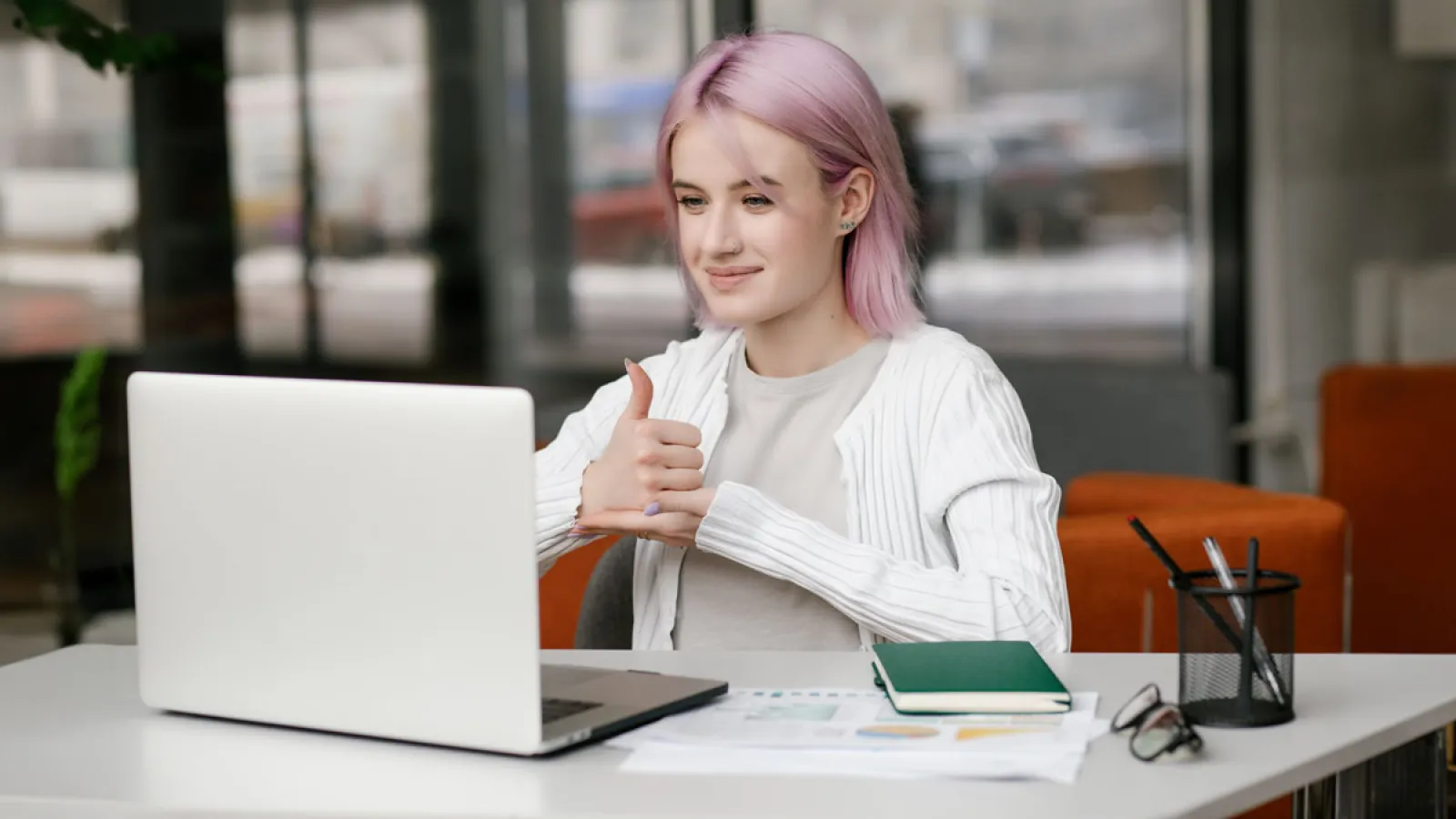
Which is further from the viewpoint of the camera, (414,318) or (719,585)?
(414,318)

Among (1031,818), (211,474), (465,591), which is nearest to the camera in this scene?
(1031,818)

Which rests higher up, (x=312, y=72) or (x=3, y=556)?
(x=312, y=72)

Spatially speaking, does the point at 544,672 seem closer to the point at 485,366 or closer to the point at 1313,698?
the point at 1313,698

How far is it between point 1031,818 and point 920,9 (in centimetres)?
429

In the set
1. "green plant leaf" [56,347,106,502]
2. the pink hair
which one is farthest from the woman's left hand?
"green plant leaf" [56,347,106,502]

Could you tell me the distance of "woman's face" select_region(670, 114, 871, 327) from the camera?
6.37ft

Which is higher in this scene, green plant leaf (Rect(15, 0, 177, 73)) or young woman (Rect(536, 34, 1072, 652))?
green plant leaf (Rect(15, 0, 177, 73))

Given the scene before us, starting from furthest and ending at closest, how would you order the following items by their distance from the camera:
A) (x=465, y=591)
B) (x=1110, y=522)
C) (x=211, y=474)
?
1. (x=1110, y=522)
2. (x=211, y=474)
3. (x=465, y=591)

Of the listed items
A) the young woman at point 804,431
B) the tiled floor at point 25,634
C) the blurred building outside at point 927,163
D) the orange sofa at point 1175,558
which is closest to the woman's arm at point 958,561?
the young woman at point 804,431

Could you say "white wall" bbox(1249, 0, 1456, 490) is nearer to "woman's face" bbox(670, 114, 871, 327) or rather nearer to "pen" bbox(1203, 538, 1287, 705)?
"woman's face" bbox(670, 114, 871, 327)

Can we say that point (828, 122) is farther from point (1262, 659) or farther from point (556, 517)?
point (1262, 659)

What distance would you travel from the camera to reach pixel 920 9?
5.25m

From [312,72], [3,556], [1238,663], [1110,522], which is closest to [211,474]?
[1238,663]

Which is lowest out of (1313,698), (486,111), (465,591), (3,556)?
(3,556)
